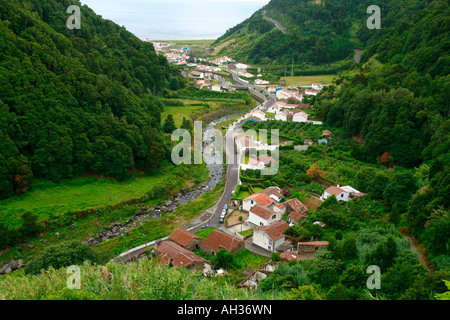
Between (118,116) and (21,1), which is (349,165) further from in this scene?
(21,1)

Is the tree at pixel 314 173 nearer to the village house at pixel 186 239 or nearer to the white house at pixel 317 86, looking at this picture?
the village house at pixel 186 239

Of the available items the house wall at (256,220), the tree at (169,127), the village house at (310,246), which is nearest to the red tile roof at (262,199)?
the house wall at (256,220)

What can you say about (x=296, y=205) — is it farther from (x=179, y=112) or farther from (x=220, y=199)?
(x=179, y=112)

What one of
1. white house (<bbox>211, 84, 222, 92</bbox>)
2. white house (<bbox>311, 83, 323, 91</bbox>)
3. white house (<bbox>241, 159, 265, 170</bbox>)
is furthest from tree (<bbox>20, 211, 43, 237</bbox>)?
white house (<bbox>311, 83, 323, 91</bbox>)

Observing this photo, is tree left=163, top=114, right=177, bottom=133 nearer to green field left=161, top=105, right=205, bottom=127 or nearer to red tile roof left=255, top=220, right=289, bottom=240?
green field left=161, top=105, right=205, bottom=127

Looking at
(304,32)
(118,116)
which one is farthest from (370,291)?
(304,32)

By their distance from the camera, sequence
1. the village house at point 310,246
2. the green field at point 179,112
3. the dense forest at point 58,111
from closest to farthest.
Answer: the village house at point 310,246, the dense forest at point 58,111, the green field at point 179,112

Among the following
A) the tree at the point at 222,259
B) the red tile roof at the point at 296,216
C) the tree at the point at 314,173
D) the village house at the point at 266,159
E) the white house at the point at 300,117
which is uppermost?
the white house at the point at 300,117

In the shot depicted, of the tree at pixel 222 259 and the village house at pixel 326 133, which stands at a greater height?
the village house at pixel 326 133
